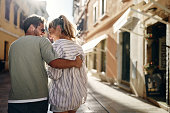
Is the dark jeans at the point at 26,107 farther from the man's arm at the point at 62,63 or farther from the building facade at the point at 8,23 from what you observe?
the building facade at the point at 8,23

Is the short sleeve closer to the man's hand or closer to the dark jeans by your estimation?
the man's hand

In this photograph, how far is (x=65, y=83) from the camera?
167cm

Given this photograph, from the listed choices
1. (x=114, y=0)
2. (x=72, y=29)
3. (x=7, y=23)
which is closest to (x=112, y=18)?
(x=114, y=0)

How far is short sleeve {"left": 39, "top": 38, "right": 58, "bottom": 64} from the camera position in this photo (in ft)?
5.33

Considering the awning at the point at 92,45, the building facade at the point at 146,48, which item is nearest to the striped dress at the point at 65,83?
the building facade at the point at 146,48

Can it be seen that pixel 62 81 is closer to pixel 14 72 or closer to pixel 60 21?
pixel 14 72

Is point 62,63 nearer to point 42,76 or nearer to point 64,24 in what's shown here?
point 42,76

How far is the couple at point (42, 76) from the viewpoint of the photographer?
1.63 m

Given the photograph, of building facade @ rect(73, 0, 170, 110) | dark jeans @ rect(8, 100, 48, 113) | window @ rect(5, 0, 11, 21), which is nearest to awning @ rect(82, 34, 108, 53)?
building facade @ rect(73, 0, 170, 110)

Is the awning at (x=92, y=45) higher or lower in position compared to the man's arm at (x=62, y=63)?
higher

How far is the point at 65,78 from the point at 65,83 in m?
0.05

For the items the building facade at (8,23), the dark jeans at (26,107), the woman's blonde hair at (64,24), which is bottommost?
the dark jeans at (26,107)

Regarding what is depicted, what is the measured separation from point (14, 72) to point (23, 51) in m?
0.21

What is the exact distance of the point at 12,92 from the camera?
1654 mm
